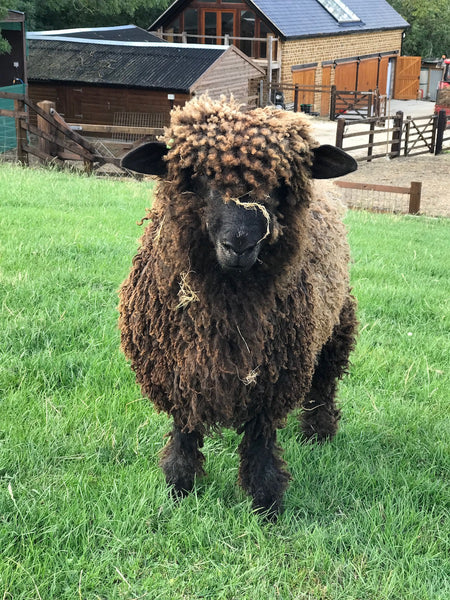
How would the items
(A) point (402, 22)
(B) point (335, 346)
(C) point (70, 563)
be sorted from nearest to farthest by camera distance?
(C) point (70, 563) < (B) point (335, 346) < (A) point (402, 22)

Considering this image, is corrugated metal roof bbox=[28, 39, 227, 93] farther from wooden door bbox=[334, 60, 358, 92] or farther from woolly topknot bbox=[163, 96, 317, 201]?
woolly topknot bbox=[163, 96, 317, 201]

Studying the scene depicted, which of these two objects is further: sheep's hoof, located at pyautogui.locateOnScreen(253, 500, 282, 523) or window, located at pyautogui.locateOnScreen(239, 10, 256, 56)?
window, located at pyautogui.locateOnScreen(239, 10, 256, 56)

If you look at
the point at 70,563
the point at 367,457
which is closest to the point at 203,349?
the point at 70,563

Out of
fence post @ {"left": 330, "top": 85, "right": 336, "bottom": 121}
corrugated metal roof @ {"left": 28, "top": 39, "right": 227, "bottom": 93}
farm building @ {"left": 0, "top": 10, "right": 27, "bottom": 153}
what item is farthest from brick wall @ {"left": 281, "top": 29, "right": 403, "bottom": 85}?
farm building @ {"left": 0, "top": 10, "right": 27, "bottom": 153}

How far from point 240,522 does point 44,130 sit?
13597 millimetres

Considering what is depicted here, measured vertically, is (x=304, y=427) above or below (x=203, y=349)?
below

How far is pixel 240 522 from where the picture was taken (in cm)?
303

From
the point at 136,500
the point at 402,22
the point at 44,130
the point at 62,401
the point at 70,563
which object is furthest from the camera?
the point at 402,22

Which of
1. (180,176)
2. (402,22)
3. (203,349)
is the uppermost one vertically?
(402,22)

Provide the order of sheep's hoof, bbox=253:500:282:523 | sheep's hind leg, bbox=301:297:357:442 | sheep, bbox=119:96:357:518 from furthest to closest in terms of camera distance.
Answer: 1. sheep's hind leg, bbox=301:297:357:442
2. sheep's hoof, bbox=253:500:282:523
3. sheep, bbox=119:96:357:518

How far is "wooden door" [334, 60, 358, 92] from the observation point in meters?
39.4

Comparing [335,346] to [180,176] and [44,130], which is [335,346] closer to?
[180,176]

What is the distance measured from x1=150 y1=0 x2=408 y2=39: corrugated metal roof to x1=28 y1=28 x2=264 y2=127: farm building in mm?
8936

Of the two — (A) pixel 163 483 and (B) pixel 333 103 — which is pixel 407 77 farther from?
(A) pixel 163 483
